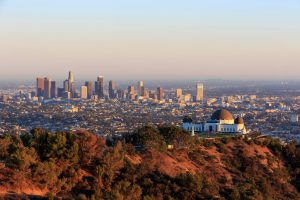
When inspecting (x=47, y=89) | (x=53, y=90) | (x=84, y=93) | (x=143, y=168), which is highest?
(x=143, y=168)

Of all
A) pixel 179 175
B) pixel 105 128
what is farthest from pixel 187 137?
pixel 105 128

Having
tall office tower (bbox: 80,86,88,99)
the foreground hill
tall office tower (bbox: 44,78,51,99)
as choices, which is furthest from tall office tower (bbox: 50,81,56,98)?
the foreground hill

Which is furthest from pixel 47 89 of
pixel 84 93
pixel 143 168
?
pixel 143 168

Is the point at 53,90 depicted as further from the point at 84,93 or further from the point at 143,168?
the point at 143,168

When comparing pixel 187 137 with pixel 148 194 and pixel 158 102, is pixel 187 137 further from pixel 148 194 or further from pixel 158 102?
pixel 158 102

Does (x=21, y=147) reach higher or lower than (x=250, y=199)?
higher

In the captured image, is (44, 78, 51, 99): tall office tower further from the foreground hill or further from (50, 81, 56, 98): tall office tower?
the foreground hill

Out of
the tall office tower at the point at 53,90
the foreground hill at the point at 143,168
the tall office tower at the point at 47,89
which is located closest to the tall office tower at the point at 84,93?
the tall office tower at the point at 53,90

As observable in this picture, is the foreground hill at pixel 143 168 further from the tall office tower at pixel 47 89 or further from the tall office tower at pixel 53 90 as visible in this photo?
the tall office tower at pixel 53 90
